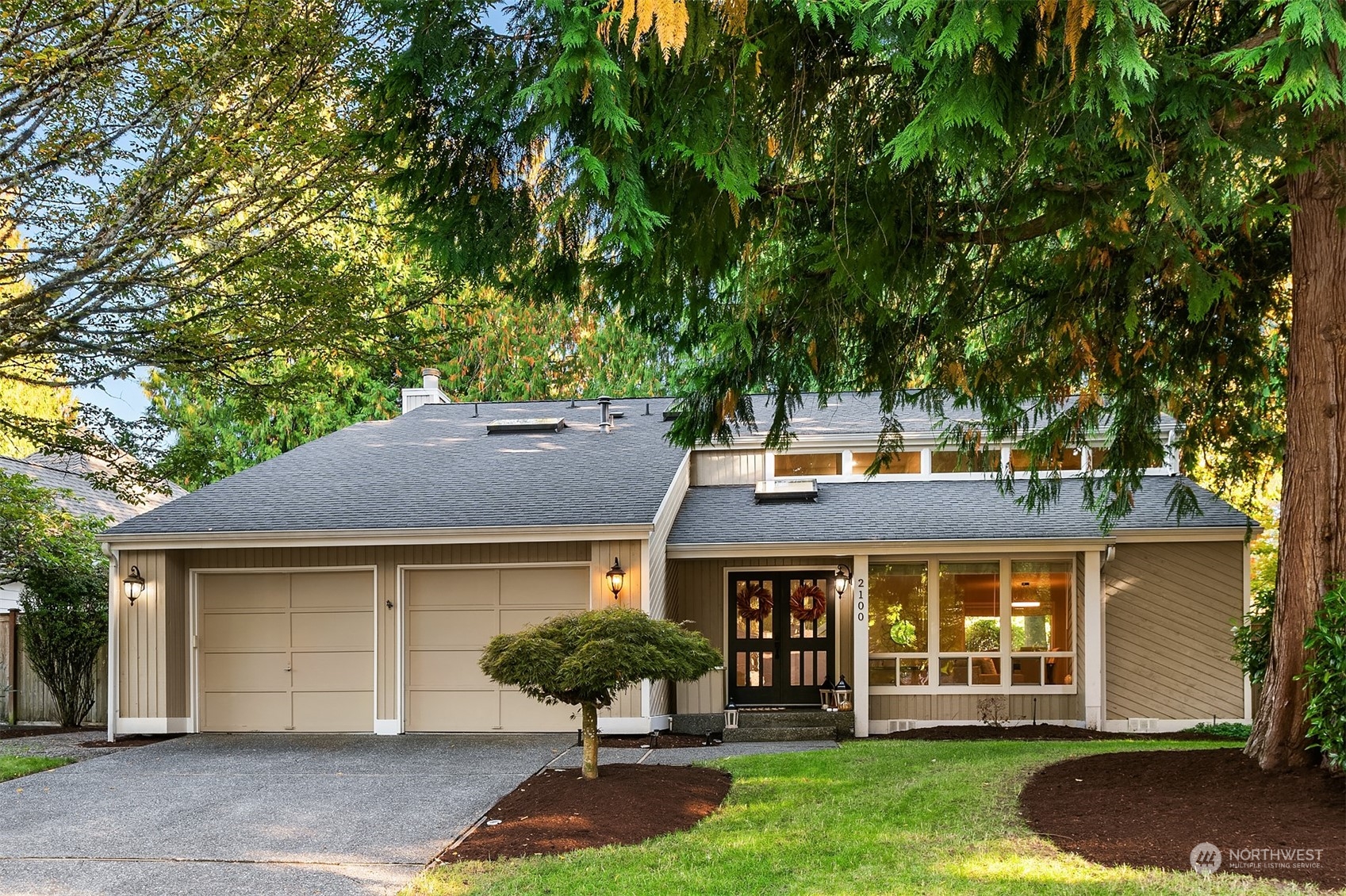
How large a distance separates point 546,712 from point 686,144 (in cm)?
889

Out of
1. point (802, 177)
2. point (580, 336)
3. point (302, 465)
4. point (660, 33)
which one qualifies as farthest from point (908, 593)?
point (580, 336)

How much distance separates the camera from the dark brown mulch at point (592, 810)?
7145 mm

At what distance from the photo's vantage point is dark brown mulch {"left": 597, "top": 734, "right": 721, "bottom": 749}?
11.7m

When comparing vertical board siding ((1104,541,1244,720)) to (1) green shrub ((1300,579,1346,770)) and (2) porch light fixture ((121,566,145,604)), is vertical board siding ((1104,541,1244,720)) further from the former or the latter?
(2) porch light fixture ((121,566,145,604))

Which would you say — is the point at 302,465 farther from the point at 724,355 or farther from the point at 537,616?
the point at 724,355

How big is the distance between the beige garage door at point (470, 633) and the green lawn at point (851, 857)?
4575 mm

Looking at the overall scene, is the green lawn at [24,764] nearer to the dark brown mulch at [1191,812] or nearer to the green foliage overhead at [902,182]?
the green foliage overhead at [902,182]

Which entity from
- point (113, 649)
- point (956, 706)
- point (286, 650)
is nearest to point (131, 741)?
point (113, 649)

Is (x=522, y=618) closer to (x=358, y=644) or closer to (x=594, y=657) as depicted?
(x=358, y=644)

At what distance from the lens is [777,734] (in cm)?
1257

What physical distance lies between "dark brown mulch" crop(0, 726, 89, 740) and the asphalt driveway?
279 centimetres

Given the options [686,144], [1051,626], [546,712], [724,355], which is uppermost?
[686,144]

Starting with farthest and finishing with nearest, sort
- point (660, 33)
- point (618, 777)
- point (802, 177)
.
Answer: point (618, 777) → point (802, 177) → point (660, 33)

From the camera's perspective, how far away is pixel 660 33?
421cm
